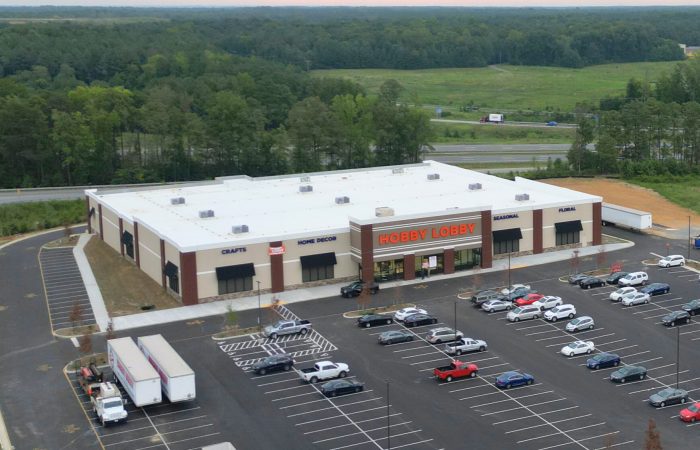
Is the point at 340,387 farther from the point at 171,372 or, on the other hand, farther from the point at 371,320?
the point at 371,320

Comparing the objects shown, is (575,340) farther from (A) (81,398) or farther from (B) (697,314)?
(A) (81,398)

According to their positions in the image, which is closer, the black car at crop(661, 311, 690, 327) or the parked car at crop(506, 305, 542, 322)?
the black car at crop(661, 311, 690, 327)

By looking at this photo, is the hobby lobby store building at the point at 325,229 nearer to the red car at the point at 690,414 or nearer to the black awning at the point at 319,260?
the black awning at the point at 319,260

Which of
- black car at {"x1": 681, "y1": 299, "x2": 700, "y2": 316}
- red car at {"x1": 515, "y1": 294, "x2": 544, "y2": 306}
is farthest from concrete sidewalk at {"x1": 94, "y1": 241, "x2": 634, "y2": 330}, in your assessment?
black car at {"x1": 681, "y1": 299, "x2": 700, "y2": 316}

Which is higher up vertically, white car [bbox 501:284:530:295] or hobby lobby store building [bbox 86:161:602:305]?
hobby lobby store building [bbox 86:161:602:305]

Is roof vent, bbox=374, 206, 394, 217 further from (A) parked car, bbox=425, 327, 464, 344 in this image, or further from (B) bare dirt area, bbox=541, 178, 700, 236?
(B) bare dirt area, bbox=541, 178, 700, 236

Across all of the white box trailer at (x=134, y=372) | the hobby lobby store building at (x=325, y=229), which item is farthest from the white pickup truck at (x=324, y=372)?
the hobby lobby store building at (x=325, y=229)
